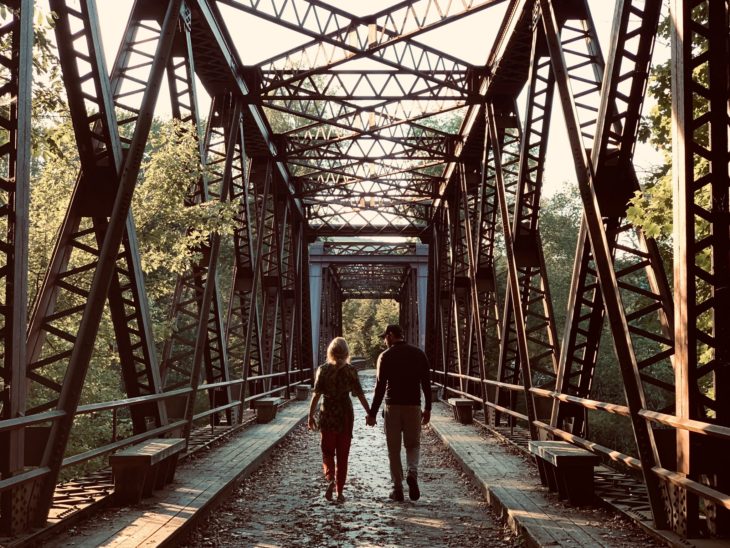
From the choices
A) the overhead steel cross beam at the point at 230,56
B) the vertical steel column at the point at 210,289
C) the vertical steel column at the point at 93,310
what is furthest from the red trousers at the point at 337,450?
the overhead steel cross beam at the point at 230,56

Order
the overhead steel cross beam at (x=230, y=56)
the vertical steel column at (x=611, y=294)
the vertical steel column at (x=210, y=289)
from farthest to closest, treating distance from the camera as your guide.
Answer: the overhead steel cross beam at (x=230, y=56)
the vertical steel column at (x=210, y=289)
the vertical steel column at (x=611, y=294)

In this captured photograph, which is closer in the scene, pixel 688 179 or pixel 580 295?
pixel 688 179

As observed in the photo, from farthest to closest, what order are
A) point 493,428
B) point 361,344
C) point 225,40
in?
point 361,344 < point 493,428 < point 225,40

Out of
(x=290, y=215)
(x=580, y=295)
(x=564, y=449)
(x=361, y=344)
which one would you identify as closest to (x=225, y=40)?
(x=580, y=295)

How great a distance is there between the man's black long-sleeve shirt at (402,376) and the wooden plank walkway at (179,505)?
1.85 m

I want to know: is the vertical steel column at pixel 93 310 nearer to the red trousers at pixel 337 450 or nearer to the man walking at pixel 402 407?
the red trousers at pixel 337 450

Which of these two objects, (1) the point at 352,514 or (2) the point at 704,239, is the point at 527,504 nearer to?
(1) the point at 352,514

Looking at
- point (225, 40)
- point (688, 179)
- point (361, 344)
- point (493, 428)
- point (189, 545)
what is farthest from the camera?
point (361, 344)

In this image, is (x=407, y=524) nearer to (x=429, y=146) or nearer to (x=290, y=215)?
(x=429, y=146)

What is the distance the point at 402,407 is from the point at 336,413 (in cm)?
69

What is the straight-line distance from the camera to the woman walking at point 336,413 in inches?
291

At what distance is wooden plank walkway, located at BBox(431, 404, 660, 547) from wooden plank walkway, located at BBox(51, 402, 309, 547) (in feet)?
8.56

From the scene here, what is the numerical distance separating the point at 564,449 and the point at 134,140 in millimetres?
4744

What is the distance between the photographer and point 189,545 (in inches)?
219
